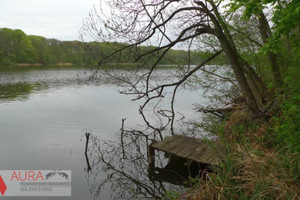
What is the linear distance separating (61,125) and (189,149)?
368 inches

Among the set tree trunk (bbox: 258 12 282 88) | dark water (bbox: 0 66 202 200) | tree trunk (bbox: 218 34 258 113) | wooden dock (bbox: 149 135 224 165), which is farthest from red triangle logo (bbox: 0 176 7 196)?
tree trunk (bbox: 258 12 282 88)

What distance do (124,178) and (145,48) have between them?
4.48 metres

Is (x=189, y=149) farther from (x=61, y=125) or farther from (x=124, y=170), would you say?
(x=61, y=125)

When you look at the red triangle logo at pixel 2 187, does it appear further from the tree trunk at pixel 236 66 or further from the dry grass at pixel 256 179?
the tree trunk at pixel 236 66

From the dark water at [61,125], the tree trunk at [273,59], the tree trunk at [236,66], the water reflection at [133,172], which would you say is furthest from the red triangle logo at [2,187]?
the tree trunk at [273,59]

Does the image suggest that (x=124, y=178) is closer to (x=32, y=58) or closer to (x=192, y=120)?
(x=192, y=120)

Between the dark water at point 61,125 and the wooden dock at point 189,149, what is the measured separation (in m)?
2.14

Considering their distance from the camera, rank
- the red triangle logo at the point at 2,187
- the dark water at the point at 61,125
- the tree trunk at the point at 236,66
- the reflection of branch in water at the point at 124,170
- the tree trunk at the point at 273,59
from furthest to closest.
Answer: the dark water at the point at 61,125 < the tree trunk at the point at 236,66 < the tree trunk at the point at 273,59 < the reflection of branch in water at the point at 124,170 < the red triangle logo at the point at 2,187

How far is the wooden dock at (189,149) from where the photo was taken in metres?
6.59

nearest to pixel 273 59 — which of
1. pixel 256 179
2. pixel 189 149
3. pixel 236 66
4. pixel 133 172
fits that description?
pixel 236 66

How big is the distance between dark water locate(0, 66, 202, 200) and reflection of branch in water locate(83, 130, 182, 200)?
0.20 metres

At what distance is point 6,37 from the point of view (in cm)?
6925

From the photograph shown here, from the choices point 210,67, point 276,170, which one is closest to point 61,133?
point 210,67

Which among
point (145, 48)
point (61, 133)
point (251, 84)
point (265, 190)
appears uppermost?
point (145, 48)
